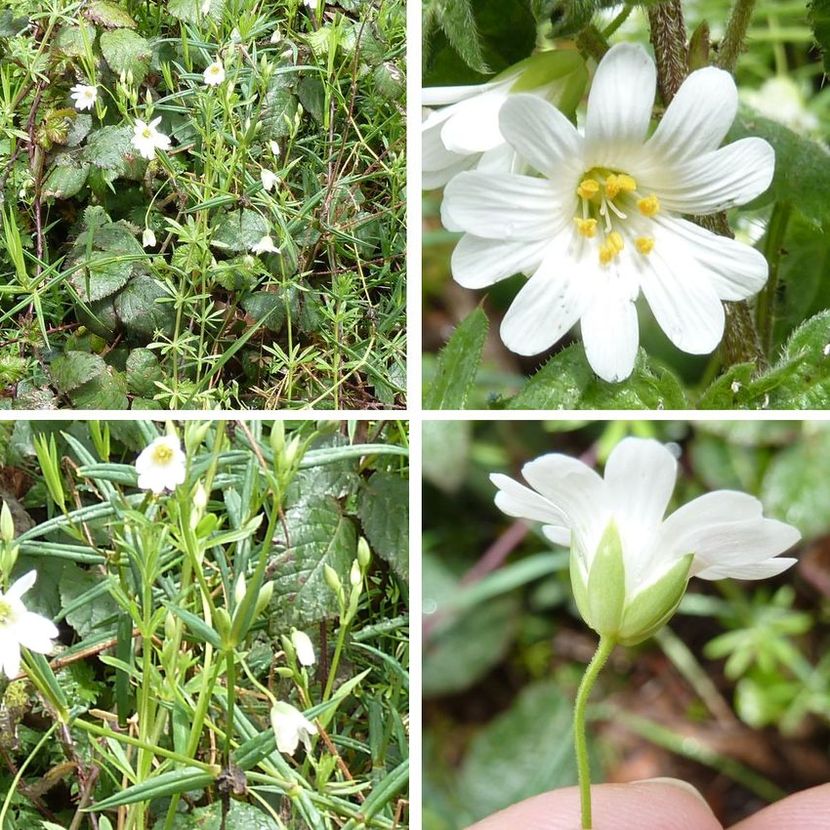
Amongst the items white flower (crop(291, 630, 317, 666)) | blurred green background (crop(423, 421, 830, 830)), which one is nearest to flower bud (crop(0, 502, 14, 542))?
white flower (crop(291, 630, 317, 666))

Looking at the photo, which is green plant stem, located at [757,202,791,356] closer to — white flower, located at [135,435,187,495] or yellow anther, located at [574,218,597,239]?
yellow anther, located at [574,218,597,239]

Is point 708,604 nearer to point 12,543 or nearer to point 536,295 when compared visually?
point 536,295

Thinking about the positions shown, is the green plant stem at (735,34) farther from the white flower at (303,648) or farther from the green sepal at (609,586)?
the white flower at (303,648)

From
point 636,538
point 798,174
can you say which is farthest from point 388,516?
point 798,174

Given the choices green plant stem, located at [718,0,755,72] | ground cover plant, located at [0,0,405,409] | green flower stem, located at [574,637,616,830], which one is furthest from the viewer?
ground cover plant, located at [0,0,405,409]

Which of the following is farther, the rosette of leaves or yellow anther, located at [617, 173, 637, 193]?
the rosette of leaves

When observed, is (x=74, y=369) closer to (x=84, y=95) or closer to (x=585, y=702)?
(x=84, y=95)
